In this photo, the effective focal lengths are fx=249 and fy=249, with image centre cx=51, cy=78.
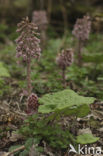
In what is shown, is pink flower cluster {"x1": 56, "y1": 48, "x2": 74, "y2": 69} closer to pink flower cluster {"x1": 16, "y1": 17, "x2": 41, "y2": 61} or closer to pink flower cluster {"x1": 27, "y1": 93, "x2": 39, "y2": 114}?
pink flower cluster {"x1": 16, "y1": 17, "x2": 41, "y2": 61}

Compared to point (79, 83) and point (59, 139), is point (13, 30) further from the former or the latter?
point (59, 139)

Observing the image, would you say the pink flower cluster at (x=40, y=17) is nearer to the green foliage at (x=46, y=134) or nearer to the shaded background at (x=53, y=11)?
the shaded background at (x=53, y=11)

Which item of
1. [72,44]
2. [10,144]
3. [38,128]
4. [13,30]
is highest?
[13,30]

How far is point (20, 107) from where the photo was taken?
388cm

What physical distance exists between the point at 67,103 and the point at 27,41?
3.81ft

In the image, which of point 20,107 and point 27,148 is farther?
point 20,107

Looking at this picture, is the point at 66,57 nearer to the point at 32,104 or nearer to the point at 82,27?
the point at 82,27

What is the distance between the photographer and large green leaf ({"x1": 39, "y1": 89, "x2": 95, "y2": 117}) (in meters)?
2.68

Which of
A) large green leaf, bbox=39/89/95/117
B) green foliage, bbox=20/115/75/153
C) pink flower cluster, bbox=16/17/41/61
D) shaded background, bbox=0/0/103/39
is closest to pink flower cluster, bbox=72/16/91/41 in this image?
pink flower cluster, bbox=16/17/41/61

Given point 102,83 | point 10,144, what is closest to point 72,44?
point 102,83

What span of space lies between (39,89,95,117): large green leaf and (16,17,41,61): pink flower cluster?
2.69 feet

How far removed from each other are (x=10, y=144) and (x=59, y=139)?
63cm

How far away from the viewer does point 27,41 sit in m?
3.41

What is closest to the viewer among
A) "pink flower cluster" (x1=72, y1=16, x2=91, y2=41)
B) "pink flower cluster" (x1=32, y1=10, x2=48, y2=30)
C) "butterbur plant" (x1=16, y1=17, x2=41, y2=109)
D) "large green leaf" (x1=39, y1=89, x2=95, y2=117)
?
"large green leaf" (x1=39, y1=89, x2=95, y2=117)
